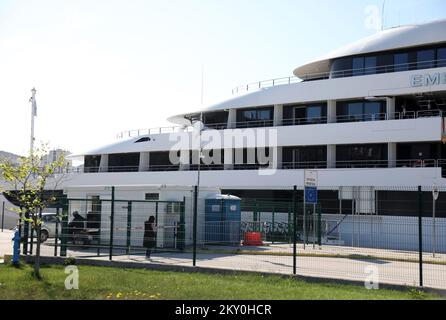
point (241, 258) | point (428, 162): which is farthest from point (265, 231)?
point (428, 162)

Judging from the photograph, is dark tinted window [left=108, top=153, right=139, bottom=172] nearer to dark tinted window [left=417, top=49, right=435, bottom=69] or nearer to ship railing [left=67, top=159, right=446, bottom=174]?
ship railing [left=67, top=159, right=446, bottom=174]

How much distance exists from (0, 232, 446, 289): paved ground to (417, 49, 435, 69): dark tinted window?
13.1m

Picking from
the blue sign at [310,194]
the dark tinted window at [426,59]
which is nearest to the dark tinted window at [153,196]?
the blue sign at [310,194]

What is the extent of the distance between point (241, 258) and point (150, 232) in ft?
9.02

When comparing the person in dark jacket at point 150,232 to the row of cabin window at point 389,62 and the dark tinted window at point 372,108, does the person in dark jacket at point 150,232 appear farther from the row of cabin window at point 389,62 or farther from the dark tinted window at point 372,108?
the row of cabin window at point 389,62

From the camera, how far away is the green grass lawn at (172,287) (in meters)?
9.33

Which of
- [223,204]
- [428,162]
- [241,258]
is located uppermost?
[428,162]

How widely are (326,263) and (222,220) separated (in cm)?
598

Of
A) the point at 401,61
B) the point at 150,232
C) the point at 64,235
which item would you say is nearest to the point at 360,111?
the point at 401,61

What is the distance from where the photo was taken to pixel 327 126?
2969 cm

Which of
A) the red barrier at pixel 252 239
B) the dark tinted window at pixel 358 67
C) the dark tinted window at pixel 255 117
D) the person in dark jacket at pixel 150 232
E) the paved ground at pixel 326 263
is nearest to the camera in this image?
the paved ground at pixel 326 263

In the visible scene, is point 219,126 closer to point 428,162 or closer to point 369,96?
point 369,96

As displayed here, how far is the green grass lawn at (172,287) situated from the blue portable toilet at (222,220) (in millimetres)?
6079
